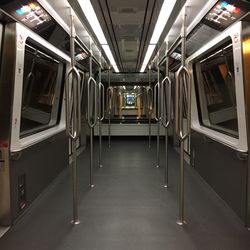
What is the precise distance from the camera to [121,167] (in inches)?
212

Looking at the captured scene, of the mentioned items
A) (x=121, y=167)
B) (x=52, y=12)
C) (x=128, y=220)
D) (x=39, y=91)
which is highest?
(x=52, y=12)

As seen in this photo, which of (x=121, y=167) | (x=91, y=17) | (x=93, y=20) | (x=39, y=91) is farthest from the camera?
(x=121, y=167)

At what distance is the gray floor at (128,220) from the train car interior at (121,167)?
12mm

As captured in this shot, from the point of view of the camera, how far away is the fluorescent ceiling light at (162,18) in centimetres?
285

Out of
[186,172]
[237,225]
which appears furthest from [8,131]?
[186,172]

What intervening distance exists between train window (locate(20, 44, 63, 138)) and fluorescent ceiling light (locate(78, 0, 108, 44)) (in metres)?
0.79

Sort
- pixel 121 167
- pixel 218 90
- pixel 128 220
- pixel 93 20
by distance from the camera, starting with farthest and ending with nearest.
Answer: pixel 121 167 < pixel 218 90 < pixel 93 20 < pixel 128 220

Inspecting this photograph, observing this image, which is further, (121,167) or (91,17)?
(121,167)

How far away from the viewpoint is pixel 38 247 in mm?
2404

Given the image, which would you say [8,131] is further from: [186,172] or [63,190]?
[186,172]

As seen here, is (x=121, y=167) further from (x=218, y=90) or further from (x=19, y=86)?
(x=19, y=86)

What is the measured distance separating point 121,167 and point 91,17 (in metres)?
3.01

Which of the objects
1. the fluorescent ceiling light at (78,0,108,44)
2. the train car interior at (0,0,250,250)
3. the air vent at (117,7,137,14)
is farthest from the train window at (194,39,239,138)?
the fluorescent ceiling light at (78,0,108,44)

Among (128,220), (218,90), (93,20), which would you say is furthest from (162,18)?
(128,220)
